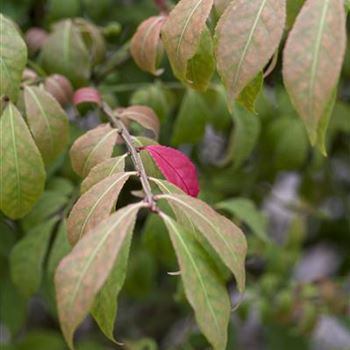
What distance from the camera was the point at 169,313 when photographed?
6.73ft

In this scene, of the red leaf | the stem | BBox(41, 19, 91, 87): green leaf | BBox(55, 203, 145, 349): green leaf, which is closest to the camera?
BBox(55, 203, 145, 349): green leaf

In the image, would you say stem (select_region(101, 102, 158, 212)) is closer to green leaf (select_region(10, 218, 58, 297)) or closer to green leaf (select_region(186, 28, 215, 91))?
green leaf (select_region(186, 28, 215, 91))

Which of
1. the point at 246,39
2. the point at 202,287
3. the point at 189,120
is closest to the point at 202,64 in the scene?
the point at 246,39

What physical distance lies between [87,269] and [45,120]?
389 mm

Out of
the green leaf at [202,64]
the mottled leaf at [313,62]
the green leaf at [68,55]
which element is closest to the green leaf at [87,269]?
the mottled leaf at [313,62]

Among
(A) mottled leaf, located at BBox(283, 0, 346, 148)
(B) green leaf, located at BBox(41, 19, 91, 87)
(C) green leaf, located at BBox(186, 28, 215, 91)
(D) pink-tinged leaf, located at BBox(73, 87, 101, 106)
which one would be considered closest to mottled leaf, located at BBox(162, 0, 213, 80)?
(C) green leaf, located at BBox(186, 28, 215, 91)

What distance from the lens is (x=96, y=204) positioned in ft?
2.39

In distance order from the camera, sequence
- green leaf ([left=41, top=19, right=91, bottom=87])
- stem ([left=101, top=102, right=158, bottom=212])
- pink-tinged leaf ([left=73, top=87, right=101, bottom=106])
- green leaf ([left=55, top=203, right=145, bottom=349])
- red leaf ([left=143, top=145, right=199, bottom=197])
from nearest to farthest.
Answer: green leaf ([left=55, top=203, right=145, bottom=349]) → stem ([left=101, top=102, right=158, bottom=212]) → red leaf ([left=143, top=145, right=199, bottom=197]) → pink-tinged leaf ([left=73, top=87, right=101, bottom=106]) → green leaf ([left=41, top=19, right=91, bottom=87])

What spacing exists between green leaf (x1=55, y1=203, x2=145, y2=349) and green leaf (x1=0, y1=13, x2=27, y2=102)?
31 cm

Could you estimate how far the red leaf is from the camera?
0.81 meters

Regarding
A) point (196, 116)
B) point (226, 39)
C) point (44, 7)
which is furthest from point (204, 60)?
point (44, 7)

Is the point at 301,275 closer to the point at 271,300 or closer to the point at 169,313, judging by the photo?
the point at 169,313

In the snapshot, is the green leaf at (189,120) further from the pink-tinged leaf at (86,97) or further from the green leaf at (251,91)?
the green leaf at (251,91)

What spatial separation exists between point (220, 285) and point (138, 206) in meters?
0.09
